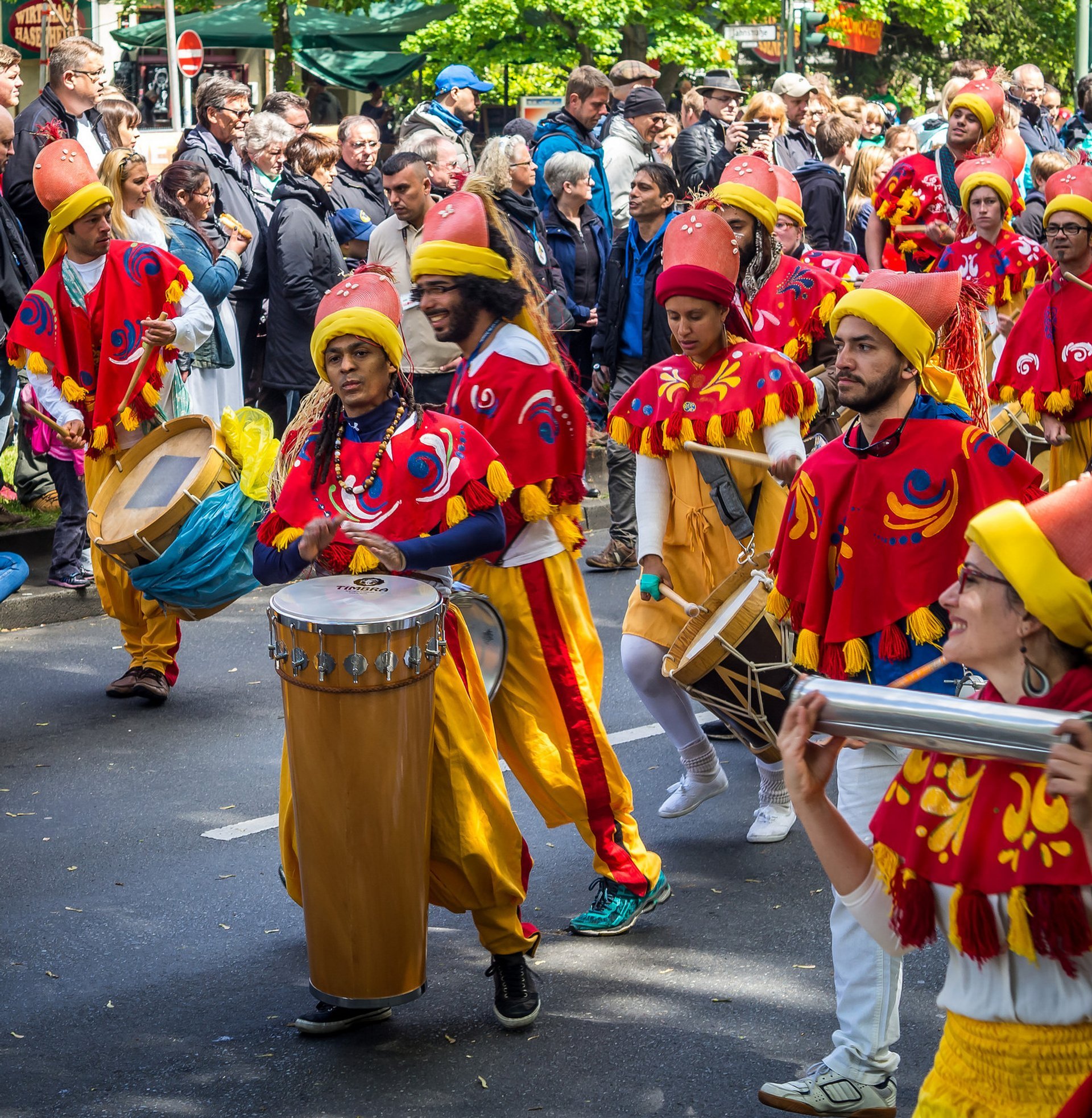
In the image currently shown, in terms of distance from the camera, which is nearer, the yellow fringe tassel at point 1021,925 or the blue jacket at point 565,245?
the yellow fringe tassel at point 1021,925

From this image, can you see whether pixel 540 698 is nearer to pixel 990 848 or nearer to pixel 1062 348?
pixel 990 848

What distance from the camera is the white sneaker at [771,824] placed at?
547 cm

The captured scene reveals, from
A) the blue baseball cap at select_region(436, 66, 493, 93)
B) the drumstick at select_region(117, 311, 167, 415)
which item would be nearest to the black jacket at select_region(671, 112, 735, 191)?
the blue baseball cap at select_region(436, 66, 493, 93)

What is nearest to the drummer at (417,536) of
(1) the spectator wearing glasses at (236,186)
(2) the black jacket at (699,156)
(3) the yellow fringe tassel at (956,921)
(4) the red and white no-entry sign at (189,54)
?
(3) the yellow fringe tassel at (956,921)

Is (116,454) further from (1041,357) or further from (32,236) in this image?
(1041,357)

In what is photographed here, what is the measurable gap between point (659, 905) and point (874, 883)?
90.6 inches

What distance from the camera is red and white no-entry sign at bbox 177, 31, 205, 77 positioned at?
66.9ft

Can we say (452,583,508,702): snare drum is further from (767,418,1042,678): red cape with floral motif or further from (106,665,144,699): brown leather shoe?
(106,665,144,699): brown leather shoe

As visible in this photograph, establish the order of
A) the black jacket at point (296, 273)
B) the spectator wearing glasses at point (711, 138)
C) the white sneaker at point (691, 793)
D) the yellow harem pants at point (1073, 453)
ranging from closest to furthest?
the white sneaker at point (691, 793)
the yellow harem pants at point (1073, 453)
the black jacket at point (296, 273)
the spectator wearing glasses at point (711, 138)

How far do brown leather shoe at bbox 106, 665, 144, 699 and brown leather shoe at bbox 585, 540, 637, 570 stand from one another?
3.04 metres

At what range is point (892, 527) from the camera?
Result: 3797 millimetres

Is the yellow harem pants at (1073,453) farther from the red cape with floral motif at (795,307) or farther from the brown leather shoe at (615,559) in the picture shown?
the brown leather shoe at (615,559)

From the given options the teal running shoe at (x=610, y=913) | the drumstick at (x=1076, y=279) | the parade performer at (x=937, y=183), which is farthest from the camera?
the parade performer at (x=937, y=183)

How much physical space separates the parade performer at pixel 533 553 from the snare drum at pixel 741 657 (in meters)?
0.32
